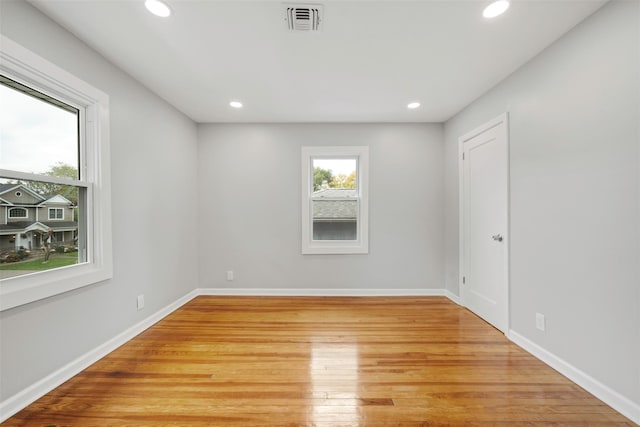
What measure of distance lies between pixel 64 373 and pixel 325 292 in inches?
107

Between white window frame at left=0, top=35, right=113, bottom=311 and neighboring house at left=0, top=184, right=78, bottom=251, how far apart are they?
102mm

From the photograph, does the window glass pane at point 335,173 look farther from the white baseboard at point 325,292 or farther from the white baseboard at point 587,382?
the white baseboard at point 587,382

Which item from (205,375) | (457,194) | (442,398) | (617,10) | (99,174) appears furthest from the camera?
(457,194)

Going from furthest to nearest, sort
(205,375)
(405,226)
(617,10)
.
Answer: (405,226) < (205,375) < (617,10)

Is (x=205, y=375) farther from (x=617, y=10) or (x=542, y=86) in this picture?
(x=617, y=10)

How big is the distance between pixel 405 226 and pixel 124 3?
3.58 meters

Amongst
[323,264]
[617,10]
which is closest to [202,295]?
[323,264]

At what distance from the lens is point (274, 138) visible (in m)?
3.85

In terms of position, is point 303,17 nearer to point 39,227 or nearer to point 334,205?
point 39,227

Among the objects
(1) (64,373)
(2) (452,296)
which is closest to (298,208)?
(2) (452,296)

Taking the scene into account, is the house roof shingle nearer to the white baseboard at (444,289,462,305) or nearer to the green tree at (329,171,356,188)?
the green tree at (329,171,356,188)

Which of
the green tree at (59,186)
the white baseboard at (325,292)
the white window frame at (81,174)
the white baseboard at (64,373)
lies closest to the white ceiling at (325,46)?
the white window frame at (81,174)

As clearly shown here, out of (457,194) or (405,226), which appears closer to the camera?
(457,194)

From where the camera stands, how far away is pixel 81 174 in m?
2.12
